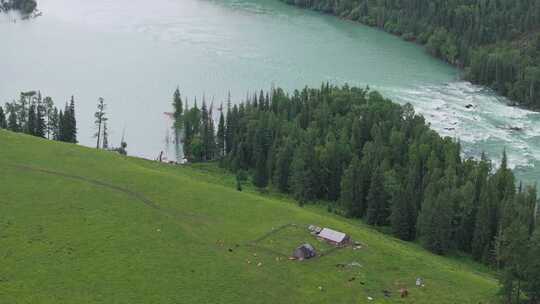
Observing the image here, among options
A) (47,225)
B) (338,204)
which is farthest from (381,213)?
(47,225)

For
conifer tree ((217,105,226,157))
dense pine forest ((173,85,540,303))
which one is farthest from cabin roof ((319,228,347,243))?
conifer tree ((217,105,226,157))

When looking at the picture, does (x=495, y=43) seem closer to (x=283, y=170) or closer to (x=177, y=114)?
(x=177, y=114)

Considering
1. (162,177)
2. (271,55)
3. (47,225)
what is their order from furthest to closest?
(271,55) → (162,177) → (47,225)

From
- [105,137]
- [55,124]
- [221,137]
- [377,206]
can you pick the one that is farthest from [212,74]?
[377,206]

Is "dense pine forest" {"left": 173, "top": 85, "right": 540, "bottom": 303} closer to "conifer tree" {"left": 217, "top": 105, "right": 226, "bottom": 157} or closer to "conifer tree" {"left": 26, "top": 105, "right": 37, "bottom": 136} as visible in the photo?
"conifer tree" {"left": 217, "top": 105, "right": 226, "bottom": 157}

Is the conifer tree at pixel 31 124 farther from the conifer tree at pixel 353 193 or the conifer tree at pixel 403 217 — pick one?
the conifer tree at pixel 403 217

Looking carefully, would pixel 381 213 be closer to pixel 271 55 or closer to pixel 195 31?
pixel 271 55
